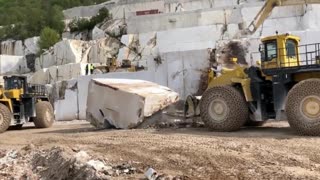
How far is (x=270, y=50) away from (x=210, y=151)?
440 cm

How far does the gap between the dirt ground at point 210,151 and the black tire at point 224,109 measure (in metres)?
0.31

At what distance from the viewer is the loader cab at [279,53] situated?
12.8 meters

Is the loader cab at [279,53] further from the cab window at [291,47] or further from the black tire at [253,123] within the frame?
the black tire at [253,123]

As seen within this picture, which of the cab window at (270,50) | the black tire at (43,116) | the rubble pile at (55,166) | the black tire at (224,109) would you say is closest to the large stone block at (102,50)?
the black tire at (43,116)

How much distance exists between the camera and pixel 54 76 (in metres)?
34.8

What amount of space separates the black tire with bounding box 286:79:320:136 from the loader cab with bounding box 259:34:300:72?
3.58ft

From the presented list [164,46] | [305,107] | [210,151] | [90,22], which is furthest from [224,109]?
[90,22]

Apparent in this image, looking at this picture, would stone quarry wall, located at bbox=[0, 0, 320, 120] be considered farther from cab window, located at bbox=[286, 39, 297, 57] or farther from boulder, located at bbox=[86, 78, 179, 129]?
cab window, located at bbox=[286, 39, 297, 57]

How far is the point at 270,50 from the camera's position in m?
12.9

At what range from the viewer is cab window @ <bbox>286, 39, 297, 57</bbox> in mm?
12914

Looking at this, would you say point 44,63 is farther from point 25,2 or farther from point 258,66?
point 25,2

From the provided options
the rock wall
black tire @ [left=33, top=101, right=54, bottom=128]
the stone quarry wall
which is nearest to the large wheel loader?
the stone quarry wall

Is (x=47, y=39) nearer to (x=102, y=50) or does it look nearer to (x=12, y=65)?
(x=12, y=65)

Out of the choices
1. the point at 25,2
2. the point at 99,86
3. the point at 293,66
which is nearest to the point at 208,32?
the point at 99,86
